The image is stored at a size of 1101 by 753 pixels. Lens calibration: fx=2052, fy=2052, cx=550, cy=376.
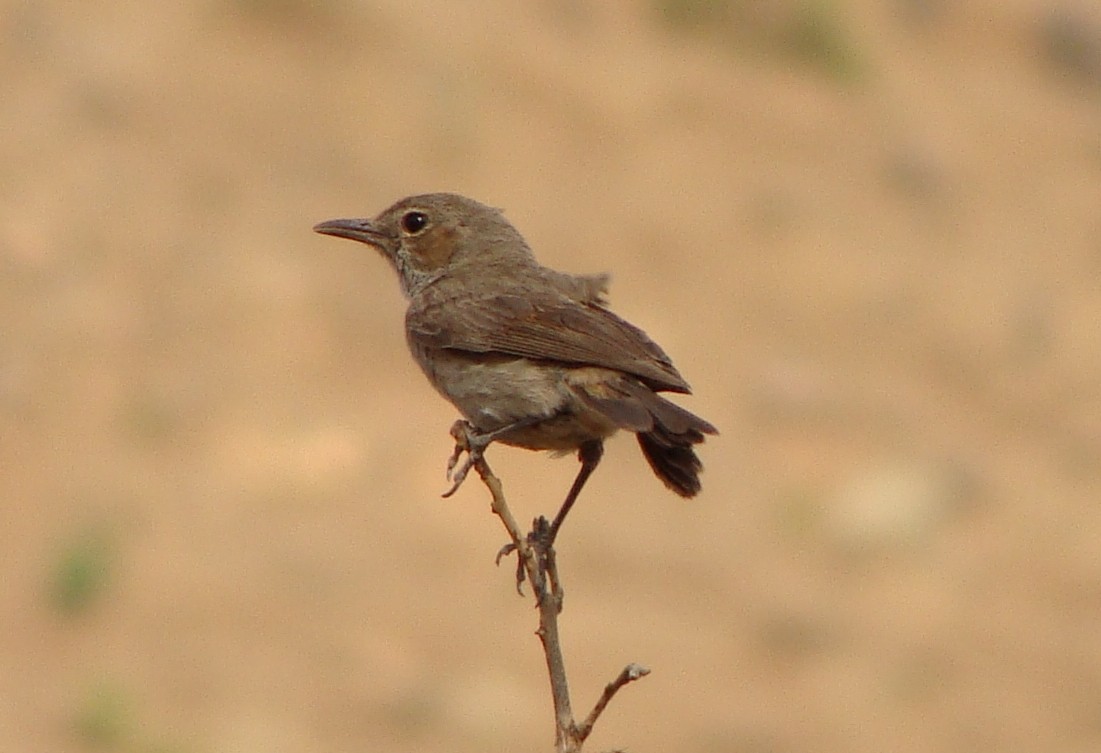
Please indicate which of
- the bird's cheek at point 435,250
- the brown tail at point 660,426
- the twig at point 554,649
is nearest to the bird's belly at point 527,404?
the brown tail at point 660,426

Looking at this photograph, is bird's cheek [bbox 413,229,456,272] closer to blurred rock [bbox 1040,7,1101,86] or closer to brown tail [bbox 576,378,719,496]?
brown tail [bbox 576,378,719,496]

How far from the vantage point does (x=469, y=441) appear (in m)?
6.34

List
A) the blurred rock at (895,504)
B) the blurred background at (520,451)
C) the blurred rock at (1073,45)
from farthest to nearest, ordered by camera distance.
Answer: the blurred rock at (1073,45) < the blurred rock at (895,504) < the blurred background at (520,451)

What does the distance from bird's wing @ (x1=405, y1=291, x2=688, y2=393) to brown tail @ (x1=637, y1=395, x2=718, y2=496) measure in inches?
6.9

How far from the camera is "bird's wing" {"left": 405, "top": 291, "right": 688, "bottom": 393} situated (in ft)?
21.2

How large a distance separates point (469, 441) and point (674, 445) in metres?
0.67

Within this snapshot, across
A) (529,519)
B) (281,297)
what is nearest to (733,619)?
(529,519)

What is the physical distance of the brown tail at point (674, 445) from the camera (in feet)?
19.6

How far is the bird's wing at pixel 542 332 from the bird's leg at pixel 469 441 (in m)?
0.28

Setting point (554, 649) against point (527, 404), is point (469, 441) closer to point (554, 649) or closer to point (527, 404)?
point (527, 404)

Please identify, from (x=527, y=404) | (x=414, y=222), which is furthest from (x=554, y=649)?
(x=414, y=222)

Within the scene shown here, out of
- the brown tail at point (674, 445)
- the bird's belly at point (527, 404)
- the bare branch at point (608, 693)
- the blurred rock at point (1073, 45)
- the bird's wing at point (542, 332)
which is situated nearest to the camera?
the bare branch at point (608, 693)

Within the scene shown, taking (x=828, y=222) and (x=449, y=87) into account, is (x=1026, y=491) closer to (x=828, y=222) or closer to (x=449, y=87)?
(x=828, y=222)

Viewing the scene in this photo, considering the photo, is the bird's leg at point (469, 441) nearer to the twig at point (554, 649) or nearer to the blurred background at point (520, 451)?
the twig at point (554, 649)
